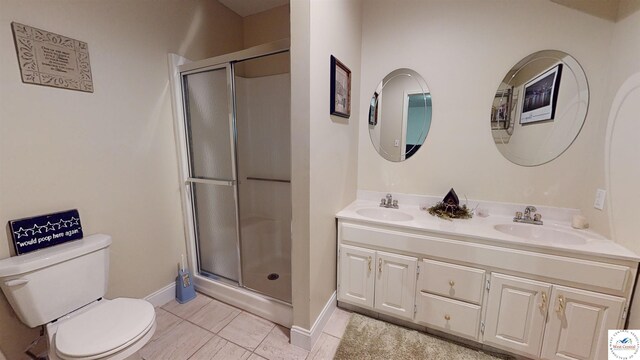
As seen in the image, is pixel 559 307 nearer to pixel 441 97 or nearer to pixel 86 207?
pixel 441 97

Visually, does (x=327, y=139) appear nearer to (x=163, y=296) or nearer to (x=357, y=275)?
(x=357, y=275)

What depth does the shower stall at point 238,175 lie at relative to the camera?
1.88 metres

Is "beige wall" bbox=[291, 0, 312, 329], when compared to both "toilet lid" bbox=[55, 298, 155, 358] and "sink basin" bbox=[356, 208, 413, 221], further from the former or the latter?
"toilet lid" bbox=[55, 298, 155, 358]

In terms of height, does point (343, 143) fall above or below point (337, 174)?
above

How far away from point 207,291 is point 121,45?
1926 millimetres

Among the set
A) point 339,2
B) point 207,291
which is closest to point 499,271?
point 339,2

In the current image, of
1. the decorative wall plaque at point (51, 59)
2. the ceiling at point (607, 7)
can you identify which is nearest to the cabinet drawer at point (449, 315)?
the ceiling at point (607, 7)

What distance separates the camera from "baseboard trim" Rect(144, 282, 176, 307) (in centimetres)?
189

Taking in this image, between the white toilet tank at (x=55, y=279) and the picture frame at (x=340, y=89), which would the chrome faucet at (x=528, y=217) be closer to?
the picture frame at (x=340, y=89)

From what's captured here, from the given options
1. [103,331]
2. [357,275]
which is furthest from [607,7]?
[103,331]

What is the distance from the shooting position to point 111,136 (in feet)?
5.25

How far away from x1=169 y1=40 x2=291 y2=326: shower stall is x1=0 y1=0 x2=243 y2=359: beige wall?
17 centimetres

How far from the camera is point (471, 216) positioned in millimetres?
1770

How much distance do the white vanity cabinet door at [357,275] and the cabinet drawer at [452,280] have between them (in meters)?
0.34
